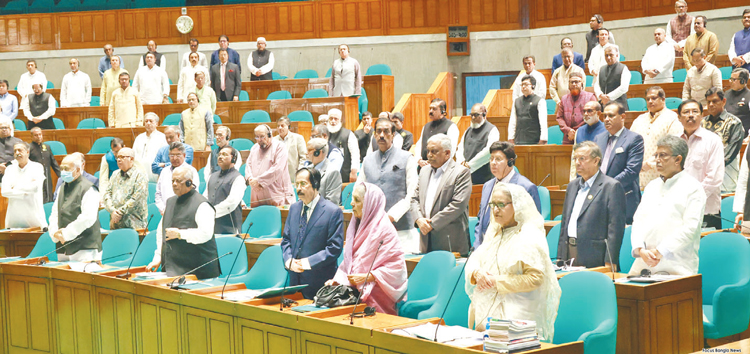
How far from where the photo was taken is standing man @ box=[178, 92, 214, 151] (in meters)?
8.56

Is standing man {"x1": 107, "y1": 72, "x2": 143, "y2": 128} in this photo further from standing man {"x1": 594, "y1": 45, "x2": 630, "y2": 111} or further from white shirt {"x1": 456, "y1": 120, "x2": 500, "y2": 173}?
standing man {"x1": 594, "y1": 45, "x2": 630, "y2": 111}

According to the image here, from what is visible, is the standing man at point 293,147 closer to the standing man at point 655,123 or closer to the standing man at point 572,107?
the standing man at point 572,107

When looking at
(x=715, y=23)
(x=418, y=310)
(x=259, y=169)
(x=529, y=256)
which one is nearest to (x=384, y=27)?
(x=715, y=23)

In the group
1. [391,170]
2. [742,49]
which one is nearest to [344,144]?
[391,170]

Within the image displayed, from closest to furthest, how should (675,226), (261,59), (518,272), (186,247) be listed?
(518,272) < (675,226) < (186,247) < (261,59)

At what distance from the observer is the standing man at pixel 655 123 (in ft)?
17.2

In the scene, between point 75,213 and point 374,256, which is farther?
point 75,213

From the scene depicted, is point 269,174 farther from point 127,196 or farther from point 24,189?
point 24,189

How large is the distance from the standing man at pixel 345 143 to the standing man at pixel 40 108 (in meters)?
4.77

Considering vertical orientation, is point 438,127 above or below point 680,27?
below

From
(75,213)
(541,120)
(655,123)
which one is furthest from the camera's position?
(541,120)

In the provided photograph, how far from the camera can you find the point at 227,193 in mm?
6016

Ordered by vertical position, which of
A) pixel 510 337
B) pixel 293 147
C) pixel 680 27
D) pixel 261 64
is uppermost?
pixel 680 27

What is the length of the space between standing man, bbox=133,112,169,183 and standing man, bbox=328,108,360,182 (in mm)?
1719
